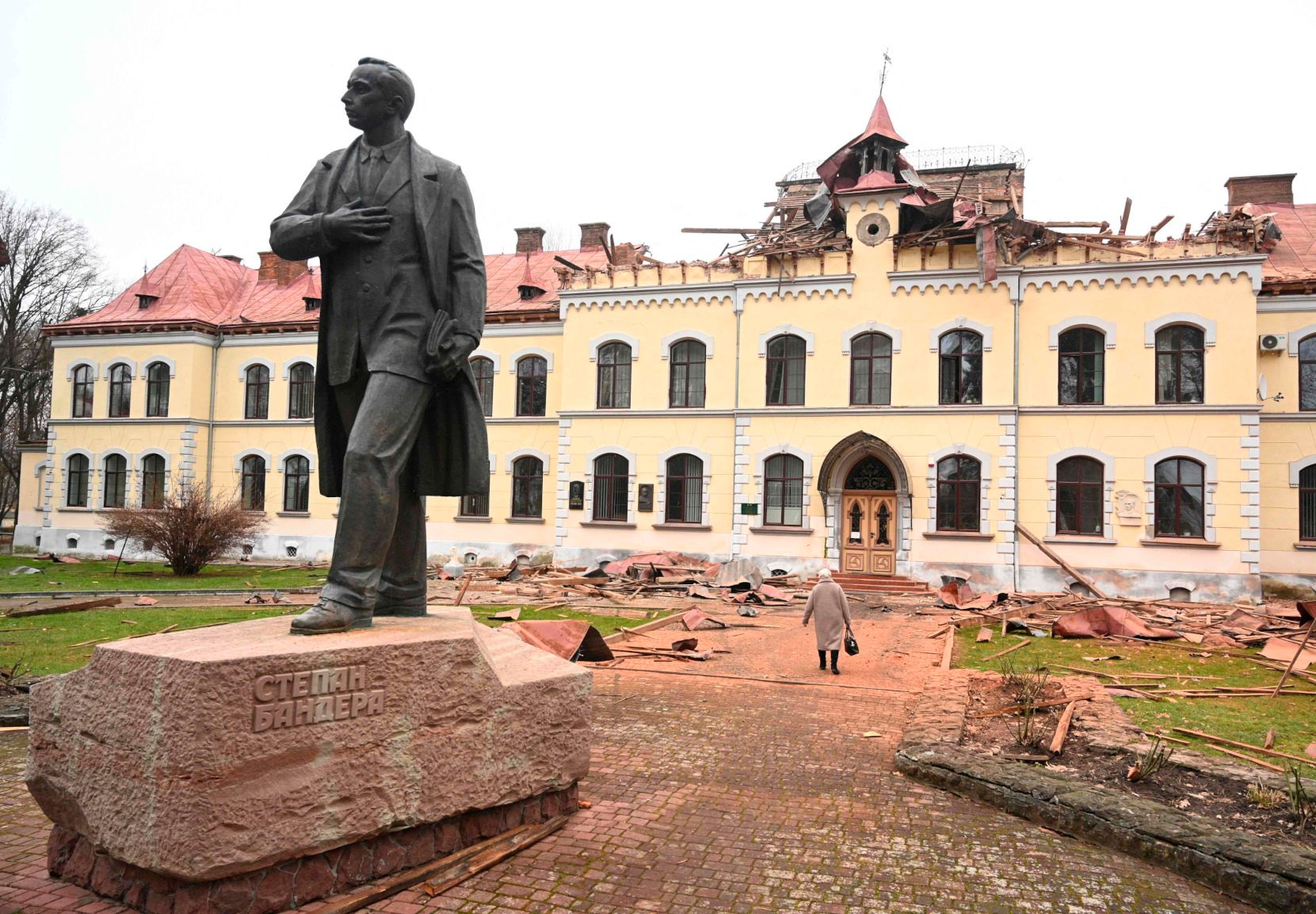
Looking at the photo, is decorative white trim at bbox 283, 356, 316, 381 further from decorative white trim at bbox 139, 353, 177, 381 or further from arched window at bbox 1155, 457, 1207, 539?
arched window at bbox 1155, 457, 1207, 539

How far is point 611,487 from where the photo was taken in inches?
1096

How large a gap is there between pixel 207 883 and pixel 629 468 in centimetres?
2375

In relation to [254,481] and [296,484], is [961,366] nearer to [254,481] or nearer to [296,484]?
[296,484]

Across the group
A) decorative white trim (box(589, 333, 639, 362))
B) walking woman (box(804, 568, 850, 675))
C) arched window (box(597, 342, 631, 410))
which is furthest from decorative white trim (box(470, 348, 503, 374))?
walking woman (box(804, 568, 850, 675))

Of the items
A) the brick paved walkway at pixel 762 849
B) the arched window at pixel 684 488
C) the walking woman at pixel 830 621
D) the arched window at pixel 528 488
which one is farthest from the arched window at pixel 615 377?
the brick paved walkway at pixel 762 849

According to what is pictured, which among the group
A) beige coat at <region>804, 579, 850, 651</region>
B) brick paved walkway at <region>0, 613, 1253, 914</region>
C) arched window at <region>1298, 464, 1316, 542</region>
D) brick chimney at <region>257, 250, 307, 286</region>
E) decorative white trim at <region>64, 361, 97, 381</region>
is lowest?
brick paved walkway at <region>0, 613, 1253, 914</region>

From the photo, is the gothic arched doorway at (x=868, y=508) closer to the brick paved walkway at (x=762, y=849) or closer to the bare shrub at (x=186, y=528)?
the bare shrub at (x=186, y=528)

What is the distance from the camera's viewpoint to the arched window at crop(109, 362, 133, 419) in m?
33.0

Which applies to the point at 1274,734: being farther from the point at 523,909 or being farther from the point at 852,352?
the point at 852,352

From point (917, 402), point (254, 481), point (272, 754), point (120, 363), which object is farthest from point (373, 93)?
point (120, 363)

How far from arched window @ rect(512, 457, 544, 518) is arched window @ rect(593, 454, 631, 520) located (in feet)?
7.82

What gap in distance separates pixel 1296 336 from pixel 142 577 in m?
28.9

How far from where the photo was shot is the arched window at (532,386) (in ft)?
98.4

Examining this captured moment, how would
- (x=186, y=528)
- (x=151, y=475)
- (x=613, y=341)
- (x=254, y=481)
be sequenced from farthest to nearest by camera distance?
(x=151, y=475)
(x=254, y=481)
(x=613, y=341)
(x=186, y=528)
